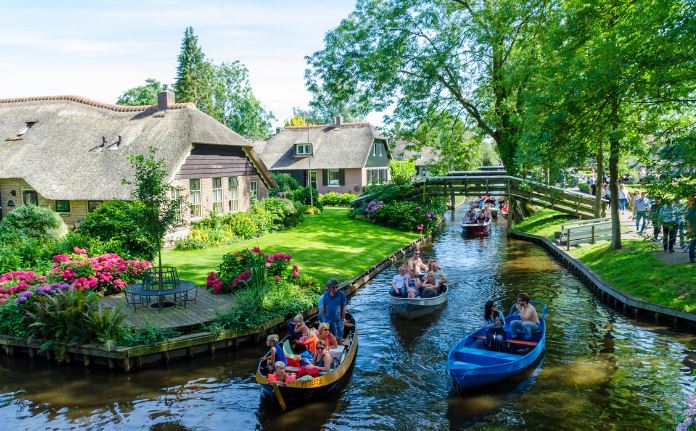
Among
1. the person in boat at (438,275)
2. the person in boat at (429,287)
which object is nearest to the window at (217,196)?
the person in boat at (438,275)

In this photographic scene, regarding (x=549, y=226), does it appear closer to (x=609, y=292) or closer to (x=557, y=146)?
(x=609, y=292)

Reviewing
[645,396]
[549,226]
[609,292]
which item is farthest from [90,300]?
[549,226]

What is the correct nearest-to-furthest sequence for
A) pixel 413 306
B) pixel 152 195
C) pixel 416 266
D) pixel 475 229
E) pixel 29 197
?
pixel 152 195
pixel 413 306
pixel 416 266
pixel 29 197
pixel 475 229

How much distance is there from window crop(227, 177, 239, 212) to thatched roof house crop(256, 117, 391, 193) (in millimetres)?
17996

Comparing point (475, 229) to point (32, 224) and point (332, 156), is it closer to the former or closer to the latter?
point (332, 156)

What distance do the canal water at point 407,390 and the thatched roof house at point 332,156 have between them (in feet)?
112

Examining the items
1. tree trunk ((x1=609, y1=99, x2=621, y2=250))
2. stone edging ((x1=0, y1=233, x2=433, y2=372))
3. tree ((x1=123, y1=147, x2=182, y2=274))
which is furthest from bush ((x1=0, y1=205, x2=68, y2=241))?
tree trunk ((x1=609, y1=99, x2=621, y2=250))

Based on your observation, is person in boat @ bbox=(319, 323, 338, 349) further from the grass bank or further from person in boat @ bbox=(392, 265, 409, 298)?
the grass bank

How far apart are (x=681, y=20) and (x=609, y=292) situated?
947 cm

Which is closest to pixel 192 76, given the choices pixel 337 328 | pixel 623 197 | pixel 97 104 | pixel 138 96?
pixel 138 96

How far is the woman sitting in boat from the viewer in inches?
471

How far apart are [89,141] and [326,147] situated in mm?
26929

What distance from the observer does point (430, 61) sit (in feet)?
107

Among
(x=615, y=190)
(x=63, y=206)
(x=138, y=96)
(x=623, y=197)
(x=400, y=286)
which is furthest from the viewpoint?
(x=138, y=96)
